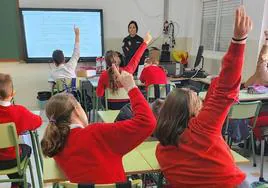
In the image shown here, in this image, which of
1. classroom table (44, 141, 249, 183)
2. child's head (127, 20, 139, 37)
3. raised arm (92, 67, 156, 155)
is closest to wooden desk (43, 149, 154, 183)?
classroom table (44, 141, 249, 183)

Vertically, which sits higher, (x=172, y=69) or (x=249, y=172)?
(x=172, y=69)

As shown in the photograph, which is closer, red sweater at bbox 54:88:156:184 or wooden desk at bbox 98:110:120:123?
red sweater at bbox 54:88:156:184

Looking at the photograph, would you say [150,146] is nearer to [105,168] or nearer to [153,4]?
[105,168]

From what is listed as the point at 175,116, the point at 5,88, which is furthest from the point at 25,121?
the point at 175,116

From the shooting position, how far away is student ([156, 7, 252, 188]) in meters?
1.30

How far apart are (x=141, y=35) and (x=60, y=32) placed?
5.58ft

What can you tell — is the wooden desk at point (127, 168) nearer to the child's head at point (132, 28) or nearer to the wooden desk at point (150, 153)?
the wooden desk at point (150, 153)

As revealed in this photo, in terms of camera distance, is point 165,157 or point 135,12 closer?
point 165,157

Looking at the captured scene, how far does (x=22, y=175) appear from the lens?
234 cm

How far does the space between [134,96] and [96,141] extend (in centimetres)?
28

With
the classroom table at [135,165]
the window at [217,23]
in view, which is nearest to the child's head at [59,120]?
the classroom table at [135,165]

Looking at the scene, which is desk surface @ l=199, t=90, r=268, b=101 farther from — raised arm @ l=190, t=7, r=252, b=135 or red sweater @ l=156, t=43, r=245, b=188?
raised arm @ l=190, t=7, r=252, b=135

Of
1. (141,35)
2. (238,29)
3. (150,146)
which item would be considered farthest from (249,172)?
(141,35)

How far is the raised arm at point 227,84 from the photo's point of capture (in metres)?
1.13
